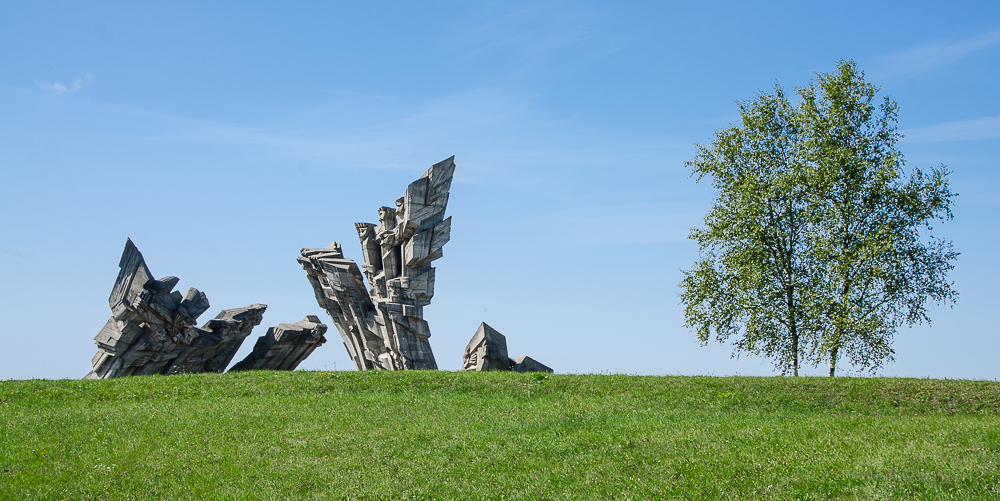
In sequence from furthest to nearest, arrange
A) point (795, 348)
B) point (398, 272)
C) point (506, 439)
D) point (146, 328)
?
point (795, 348)
point (398, 272)
point (146, 328)
point (506, 439)

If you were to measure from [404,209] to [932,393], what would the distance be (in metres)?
14.8

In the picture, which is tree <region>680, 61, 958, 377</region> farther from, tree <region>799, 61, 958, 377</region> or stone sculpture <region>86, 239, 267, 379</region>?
stone sculpture <region>86, 239, 267, 379</region>

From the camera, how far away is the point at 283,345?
89.6ft

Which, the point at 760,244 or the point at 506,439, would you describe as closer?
the point at 506,439

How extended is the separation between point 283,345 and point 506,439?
14.5 meters

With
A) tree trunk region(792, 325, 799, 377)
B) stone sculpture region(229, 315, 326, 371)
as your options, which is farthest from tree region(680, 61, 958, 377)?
stone sculpture region(229, 315, 326, 371)

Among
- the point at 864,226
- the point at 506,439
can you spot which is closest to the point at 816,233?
the point at 864,226

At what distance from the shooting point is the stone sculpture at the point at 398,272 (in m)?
25.2

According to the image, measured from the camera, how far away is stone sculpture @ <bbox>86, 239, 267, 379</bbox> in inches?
973

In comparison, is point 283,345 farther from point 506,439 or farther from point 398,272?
point 506,439

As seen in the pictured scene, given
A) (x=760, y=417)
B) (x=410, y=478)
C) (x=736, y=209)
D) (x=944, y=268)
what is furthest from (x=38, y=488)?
(x=944, y=268)

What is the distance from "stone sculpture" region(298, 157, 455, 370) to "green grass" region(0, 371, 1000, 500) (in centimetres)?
489

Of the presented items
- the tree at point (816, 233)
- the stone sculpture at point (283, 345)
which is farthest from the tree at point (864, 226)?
the stone sculpture at point (283, 345)

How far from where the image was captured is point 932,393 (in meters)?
18.0
